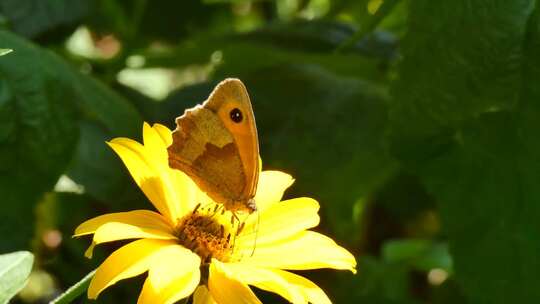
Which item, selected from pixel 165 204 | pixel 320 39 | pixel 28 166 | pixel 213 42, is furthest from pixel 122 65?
pixel 165 204

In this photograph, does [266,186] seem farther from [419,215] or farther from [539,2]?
[419,215]

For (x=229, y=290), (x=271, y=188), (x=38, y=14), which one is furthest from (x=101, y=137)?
(x=229, y=290)

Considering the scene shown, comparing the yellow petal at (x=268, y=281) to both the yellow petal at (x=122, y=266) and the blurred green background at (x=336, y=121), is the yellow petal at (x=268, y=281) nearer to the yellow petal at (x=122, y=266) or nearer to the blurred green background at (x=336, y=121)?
the yellow petal at (x=122, y=266)

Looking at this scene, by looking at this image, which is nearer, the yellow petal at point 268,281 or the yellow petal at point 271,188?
the yellow petal at point 268,281

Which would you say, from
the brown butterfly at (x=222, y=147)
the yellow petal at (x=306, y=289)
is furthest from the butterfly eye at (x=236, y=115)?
the yellow petal at (x=306, y=289)

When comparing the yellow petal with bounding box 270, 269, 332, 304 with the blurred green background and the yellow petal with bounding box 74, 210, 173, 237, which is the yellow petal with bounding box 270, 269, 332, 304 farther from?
the blurred green background

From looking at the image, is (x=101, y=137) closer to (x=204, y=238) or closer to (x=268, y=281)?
(x=204, y=238)

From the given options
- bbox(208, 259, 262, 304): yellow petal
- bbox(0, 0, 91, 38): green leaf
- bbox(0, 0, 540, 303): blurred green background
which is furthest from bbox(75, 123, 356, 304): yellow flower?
bbox(0, 0, 91, 38): green leaf
